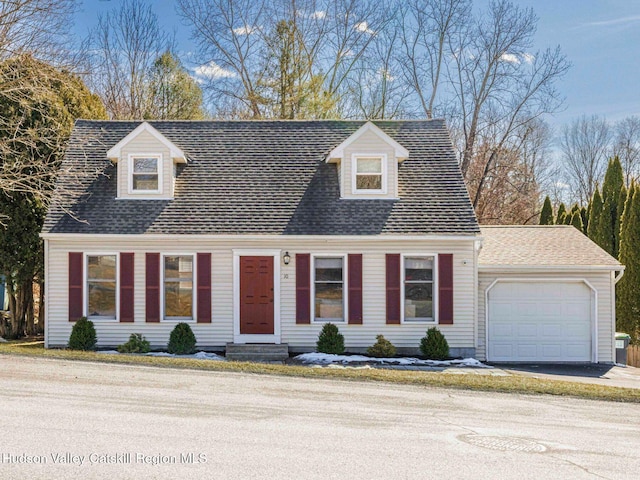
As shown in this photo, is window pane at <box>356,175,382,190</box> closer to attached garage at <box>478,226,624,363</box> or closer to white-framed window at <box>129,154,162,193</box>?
attached garage at <box>478,226,624,363</box>

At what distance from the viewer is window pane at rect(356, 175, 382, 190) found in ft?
54.5

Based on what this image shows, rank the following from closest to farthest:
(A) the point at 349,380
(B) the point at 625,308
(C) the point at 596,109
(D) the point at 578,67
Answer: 1. (A) the point at 349,380
2. (B) the point at 625,308
3. (D) the point at 578,67
4. (C) the point at 596,109

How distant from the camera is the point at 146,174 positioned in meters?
16.6

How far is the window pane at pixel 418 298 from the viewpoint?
15.6 meters

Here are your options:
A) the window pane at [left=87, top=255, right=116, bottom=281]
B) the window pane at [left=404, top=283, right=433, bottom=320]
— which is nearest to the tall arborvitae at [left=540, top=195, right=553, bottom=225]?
the window pane at [left=404, top=283, right=433, bottom=320]

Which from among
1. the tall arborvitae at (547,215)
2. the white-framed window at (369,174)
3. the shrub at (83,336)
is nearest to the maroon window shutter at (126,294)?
the shrub at (83,336)

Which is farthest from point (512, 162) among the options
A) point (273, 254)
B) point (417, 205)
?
point (273, 254)

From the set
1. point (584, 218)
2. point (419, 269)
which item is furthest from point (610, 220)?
point (419, 269)

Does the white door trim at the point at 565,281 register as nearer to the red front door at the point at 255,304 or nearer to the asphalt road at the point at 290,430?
the red front door at the point at 255,304

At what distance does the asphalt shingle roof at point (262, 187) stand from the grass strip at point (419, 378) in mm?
3989

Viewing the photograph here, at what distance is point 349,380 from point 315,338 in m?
4.42

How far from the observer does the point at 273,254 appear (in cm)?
1566

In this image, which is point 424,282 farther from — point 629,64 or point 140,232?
point 629,64

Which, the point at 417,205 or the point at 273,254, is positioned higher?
the point at 417,205
